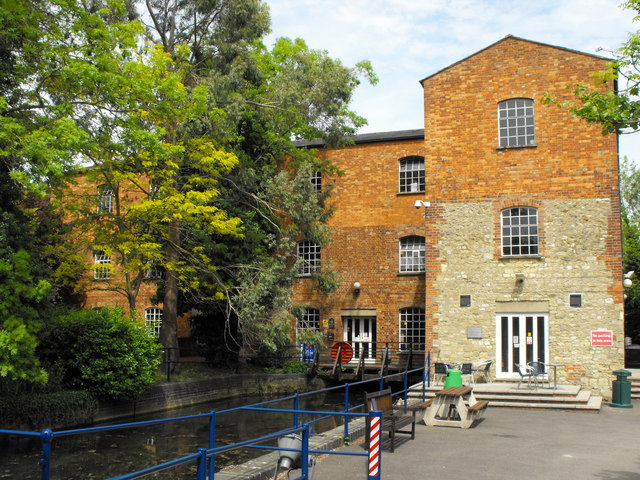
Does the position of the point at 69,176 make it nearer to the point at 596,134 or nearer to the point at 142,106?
the point at 142,106

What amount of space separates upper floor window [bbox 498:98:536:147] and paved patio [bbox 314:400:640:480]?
345 inches

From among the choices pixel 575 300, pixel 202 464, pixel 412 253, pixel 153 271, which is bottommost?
pixel 202 464

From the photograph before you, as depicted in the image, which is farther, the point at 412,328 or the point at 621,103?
the point at 412,328

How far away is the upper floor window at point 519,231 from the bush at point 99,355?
413 inches

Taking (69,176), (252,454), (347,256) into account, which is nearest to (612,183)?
(347,256)

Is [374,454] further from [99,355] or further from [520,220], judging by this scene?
[520,220]

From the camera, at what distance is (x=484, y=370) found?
55.6ft

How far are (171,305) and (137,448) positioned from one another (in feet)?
30.4

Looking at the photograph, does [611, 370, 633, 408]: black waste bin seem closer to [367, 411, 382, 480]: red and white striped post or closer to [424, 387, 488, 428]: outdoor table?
[424, 387, 488, 428]: outdoor table

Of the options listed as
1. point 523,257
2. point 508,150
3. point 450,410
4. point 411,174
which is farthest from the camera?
point 411,174

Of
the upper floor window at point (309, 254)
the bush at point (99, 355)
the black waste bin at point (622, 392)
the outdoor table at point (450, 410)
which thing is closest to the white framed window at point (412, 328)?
the upper floor window at point (309, 254)

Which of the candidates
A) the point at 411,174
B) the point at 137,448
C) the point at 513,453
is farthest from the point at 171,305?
the point at 513,453

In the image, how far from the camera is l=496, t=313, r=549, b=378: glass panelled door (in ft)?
58.4

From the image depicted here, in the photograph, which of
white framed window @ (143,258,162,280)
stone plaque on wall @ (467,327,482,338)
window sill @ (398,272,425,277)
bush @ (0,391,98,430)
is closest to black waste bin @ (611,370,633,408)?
stone plaque on wall @ (467,327,482,338)
